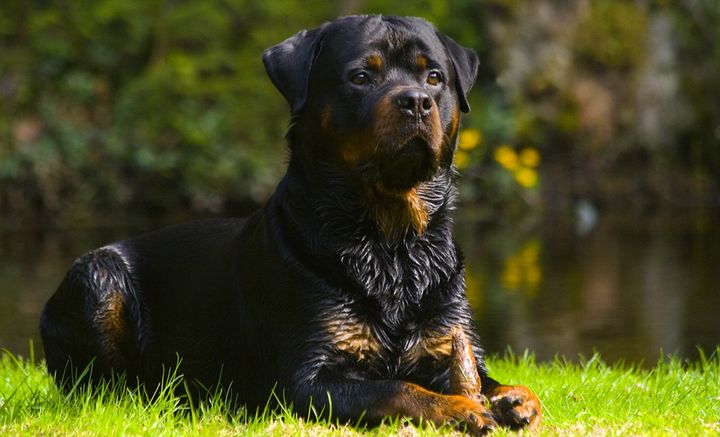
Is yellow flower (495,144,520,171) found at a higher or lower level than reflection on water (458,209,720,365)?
higher

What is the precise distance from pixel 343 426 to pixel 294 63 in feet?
5.14

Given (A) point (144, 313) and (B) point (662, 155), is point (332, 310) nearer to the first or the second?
(A) point (144, 313)

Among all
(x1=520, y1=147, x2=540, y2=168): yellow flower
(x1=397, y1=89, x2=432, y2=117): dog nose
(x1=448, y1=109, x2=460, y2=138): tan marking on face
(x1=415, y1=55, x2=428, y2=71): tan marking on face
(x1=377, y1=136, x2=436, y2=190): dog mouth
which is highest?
(x1=415, y1=55, x2=428, y2=71): tan marking on face

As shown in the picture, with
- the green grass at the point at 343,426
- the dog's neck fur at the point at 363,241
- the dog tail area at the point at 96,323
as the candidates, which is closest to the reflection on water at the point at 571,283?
the green grass at the point at 343,426

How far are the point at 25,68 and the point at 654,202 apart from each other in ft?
35.5

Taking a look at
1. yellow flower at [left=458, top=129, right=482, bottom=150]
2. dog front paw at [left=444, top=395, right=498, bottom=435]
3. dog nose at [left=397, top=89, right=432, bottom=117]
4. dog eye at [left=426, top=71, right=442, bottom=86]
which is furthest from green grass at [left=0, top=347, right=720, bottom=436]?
yellow flower at [left=458, top=129, right=482, bottom=150]

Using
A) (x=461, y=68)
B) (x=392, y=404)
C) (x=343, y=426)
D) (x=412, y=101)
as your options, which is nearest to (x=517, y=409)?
(x=392, y=404)

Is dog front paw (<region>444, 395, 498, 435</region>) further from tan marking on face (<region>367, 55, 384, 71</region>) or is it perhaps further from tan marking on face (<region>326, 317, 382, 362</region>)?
tan marking on face (<region>367, 55, 384, 71</region>)

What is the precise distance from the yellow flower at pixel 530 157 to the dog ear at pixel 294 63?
1351cm

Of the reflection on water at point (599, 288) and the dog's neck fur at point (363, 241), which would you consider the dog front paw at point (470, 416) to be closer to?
the dog's neck fur at point (363, 241)

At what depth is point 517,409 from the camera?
156 inches

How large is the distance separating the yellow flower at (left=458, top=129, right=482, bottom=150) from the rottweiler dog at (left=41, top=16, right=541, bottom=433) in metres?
12.4

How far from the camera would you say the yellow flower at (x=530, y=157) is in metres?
17.8

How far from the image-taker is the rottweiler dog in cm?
418
